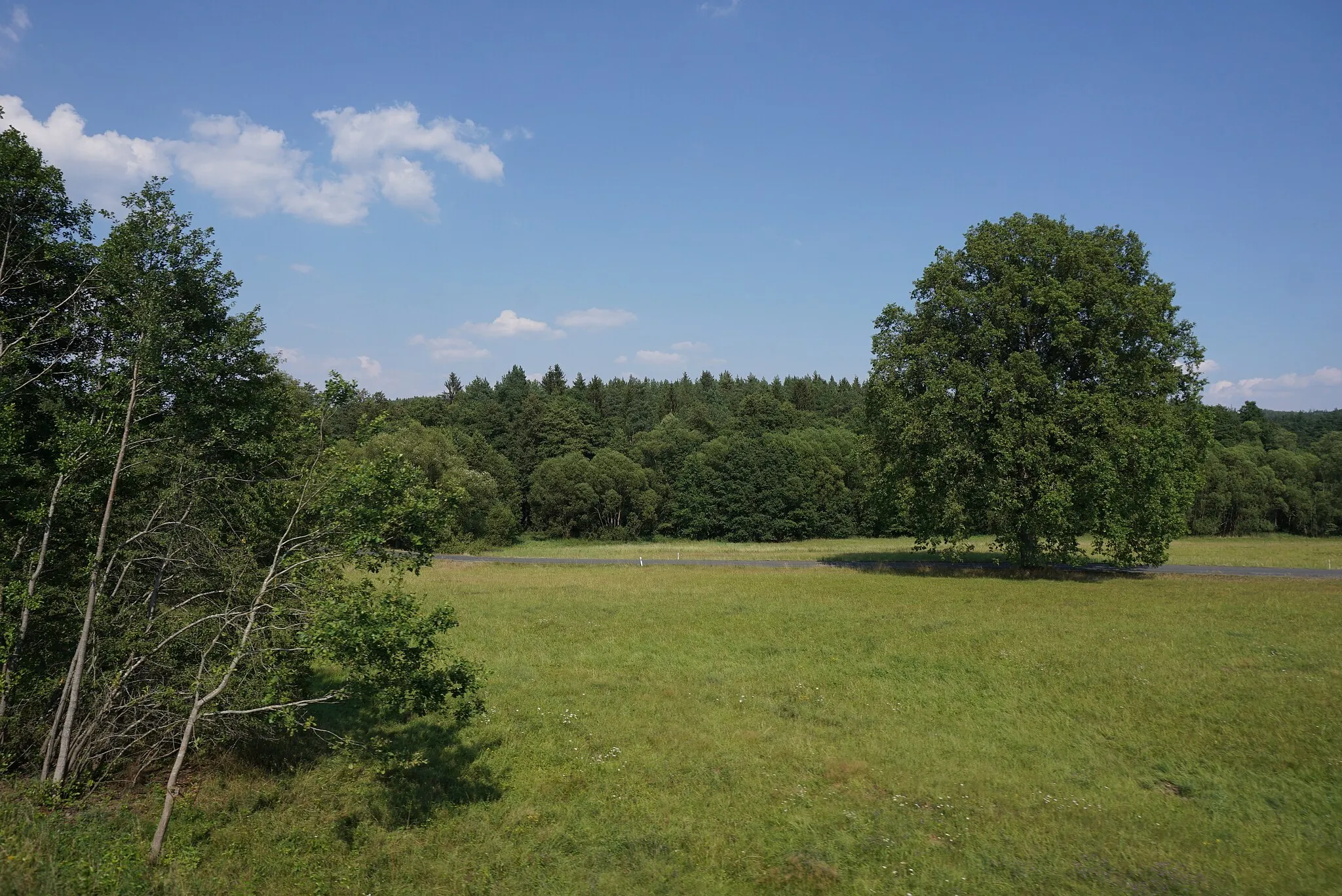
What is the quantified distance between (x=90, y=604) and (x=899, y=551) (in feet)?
168

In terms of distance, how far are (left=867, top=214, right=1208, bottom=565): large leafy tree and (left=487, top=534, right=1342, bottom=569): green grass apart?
1116 cm

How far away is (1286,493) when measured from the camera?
300 ft

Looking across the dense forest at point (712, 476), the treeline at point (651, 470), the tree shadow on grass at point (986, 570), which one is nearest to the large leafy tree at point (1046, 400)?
the tree shadow on grass at point (986, 570)

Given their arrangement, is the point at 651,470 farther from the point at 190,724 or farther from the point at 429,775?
the point at 190,724

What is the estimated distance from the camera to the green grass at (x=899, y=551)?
4615 cm

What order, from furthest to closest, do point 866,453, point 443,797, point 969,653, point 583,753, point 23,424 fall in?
1. point 866,453
2. point 969,653
3. point 583,753
4. point 443,797
5. point 23,424

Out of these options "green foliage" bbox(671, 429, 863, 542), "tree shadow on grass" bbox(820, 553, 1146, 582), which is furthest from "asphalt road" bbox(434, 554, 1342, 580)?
"green foliage" bbox(671, 429, 863, 542)

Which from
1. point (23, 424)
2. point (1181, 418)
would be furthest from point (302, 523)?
point (1181, 418)

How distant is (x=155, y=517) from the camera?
46.0ft

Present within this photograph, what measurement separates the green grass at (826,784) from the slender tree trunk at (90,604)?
0.85 m

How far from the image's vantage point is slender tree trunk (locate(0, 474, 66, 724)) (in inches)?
490

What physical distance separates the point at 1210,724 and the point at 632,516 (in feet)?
259

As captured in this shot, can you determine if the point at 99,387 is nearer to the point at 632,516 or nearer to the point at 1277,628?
the point at 1277,628

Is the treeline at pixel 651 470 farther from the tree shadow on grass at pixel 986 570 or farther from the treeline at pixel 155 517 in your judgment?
the treeline at pixel 155 517
